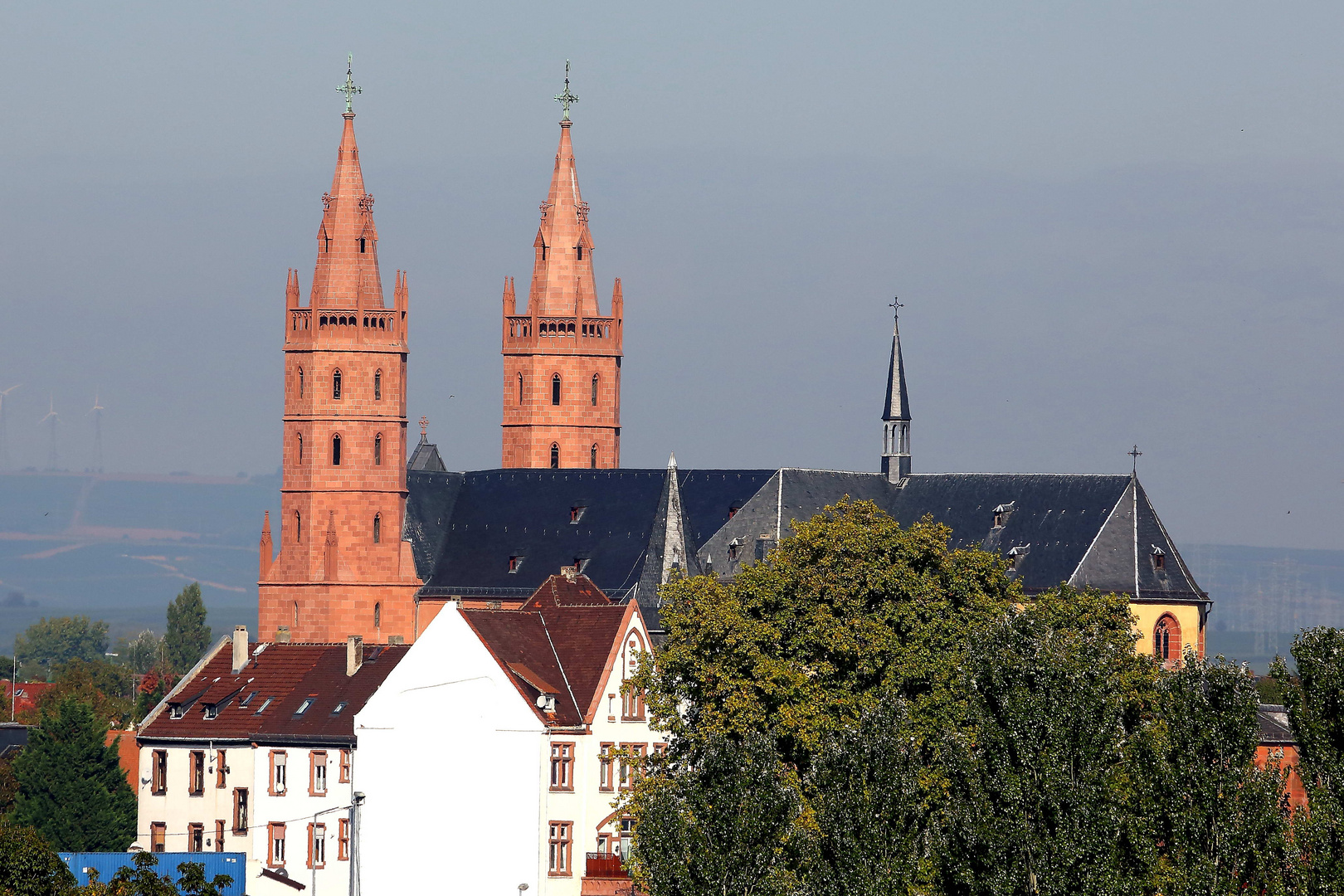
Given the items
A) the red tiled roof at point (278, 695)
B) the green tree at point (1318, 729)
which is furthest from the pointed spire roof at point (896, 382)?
the green tree at point (1318, 729)

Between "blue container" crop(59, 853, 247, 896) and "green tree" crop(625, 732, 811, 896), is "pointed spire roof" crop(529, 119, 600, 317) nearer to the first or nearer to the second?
"blue container" crop(59, 853, 247, 896)

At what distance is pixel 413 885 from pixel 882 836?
28.3 meters

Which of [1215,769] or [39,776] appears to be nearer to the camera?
[1215,769]

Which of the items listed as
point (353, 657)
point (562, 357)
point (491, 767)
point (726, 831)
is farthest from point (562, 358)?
point (726, 831)

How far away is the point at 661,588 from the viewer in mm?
80938

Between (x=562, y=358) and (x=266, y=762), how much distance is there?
2064 inches

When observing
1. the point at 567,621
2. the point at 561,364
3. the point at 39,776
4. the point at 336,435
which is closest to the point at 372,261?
the point at 336,435

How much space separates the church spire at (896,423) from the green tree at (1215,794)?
70.9 metres

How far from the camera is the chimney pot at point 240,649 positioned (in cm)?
9369

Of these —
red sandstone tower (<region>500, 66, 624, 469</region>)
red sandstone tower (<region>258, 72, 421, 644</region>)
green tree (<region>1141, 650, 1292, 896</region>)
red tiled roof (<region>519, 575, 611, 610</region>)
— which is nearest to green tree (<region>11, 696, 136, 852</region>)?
red sandstone tower (<region>258, 72, 421, 644</region>)

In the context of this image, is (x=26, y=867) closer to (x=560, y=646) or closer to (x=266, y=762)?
(x=560, y=646)

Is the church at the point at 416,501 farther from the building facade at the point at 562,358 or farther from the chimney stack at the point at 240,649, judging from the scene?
the chimney stack at the point at 240,649

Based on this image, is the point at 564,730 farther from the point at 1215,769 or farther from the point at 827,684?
the point at 1215,769

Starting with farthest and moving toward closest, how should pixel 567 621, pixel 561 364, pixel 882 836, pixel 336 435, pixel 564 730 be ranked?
pixel 561 364 → pixel 336 435 → pixel 567 621 → pixel 564 730 → pixel 882 836
